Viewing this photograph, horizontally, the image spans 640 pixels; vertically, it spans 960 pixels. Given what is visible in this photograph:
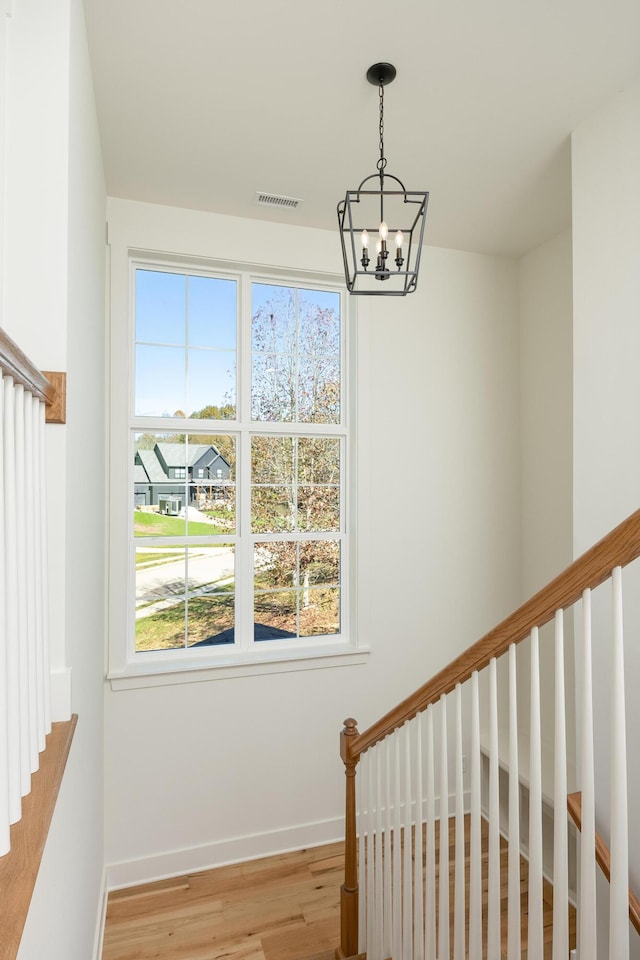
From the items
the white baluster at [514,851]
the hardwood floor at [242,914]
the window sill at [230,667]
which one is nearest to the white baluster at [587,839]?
the white baluster at [514,851]

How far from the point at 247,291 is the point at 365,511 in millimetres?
1338

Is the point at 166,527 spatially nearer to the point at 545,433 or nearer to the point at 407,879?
the point at 407,879

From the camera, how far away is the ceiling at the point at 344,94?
1691mm

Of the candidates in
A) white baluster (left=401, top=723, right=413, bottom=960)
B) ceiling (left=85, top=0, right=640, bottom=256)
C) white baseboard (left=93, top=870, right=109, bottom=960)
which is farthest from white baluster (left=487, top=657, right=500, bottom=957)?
ceiling (left=85, top=0, right=640, bottom=256)

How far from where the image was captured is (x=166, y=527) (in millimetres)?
2863

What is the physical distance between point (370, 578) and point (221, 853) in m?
1.52

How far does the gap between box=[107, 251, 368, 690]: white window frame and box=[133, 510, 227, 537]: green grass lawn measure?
3.2 inches

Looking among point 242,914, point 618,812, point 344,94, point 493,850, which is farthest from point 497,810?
point 344,94

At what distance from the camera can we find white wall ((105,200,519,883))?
2.67 metres

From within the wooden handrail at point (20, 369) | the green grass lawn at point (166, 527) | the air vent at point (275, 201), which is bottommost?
the green grass lawn at point (166, 527)

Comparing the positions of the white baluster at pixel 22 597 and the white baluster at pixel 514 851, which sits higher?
the white baluster at pixel 22 597

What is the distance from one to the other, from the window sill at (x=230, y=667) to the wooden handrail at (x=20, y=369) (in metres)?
1.84

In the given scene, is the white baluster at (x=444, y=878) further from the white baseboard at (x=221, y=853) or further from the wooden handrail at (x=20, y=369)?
the white baseboard at (x=221, y=853)

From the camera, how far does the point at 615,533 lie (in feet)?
2.95
